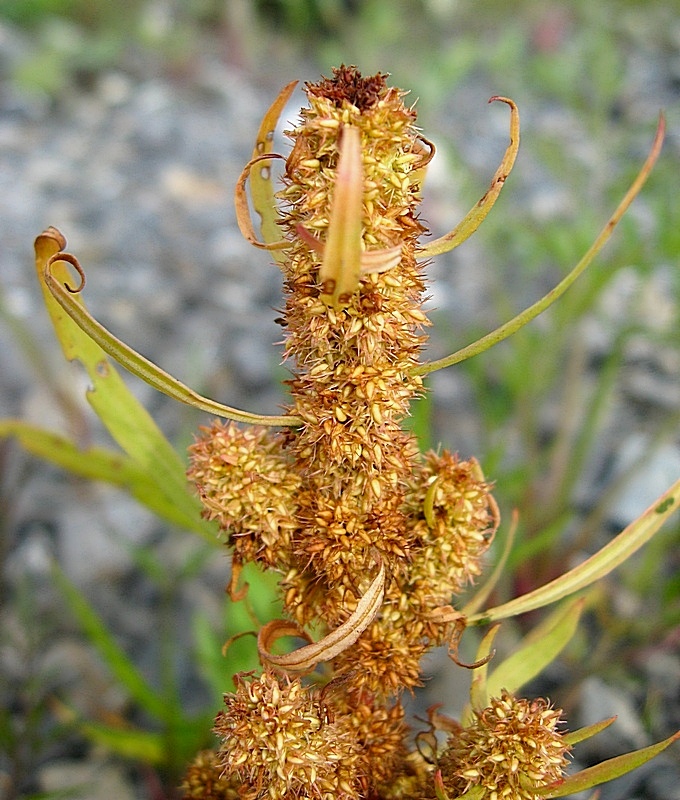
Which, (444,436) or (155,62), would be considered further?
(155,62)

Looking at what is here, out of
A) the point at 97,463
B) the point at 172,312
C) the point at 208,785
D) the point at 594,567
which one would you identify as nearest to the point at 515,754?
the point at 594,567

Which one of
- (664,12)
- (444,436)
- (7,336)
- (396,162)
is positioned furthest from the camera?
(664,12)

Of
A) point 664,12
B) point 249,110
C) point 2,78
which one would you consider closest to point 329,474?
point 249,110

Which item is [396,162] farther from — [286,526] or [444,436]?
[444,436]

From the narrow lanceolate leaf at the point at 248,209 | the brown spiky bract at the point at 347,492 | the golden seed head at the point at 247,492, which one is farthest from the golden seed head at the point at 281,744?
the narrow lanceolate leaf at the point at 248,209

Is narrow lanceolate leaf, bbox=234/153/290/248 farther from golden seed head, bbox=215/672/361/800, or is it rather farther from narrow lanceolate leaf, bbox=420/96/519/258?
golden seed head, bbox=215/672/361/800

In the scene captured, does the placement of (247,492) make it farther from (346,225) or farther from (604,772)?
(604,772)
